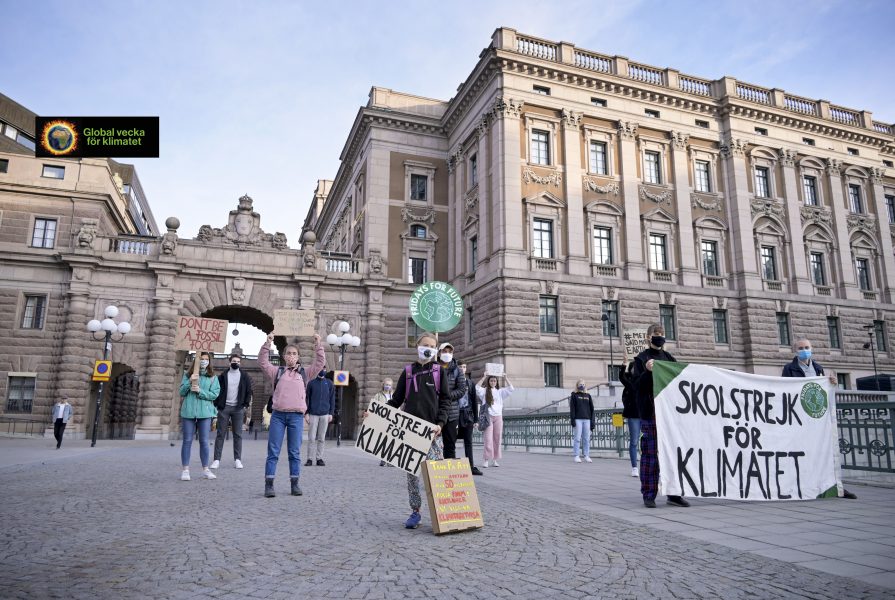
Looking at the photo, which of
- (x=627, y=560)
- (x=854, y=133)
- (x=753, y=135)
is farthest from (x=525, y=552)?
(x=854, y=133)

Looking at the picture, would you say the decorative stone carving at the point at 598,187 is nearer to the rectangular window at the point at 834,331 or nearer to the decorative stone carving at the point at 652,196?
the decorative stone carving at the point at 652,196

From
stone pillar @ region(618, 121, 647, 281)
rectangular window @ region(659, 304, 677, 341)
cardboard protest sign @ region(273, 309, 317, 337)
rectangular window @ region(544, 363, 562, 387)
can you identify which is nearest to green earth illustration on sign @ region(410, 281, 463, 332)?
cardboard protest sign @ region(273, 309, 317, 337)

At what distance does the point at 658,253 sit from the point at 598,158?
6.57m

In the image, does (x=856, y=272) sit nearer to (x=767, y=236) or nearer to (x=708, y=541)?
(x=767, y=236)

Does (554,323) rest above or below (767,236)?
below

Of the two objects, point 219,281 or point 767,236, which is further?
point 767,236

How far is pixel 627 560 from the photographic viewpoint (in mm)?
4973

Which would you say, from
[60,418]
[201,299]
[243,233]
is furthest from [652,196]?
[60,418]

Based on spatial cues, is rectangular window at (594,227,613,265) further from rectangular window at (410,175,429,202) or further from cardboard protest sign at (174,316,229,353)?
cardboard protest sign at (174,316,229,353)

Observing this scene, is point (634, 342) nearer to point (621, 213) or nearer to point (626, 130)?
point (621, 213)

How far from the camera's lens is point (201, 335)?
21391 millimetres

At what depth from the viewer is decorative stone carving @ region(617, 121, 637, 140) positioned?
35562 millimetres

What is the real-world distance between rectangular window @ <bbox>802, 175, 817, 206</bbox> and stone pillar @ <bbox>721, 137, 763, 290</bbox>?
16.8 ft

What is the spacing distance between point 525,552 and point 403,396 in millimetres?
2461
